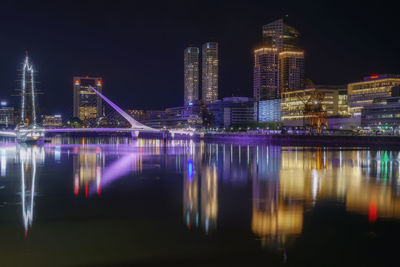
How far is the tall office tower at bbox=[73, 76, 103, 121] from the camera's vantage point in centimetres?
11481

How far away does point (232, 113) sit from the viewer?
426 ft

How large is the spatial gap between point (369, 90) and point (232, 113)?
156 feet

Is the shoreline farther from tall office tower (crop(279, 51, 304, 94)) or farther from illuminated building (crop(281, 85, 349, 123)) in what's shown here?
tall office tower (crop(279, 51, 304, 94))

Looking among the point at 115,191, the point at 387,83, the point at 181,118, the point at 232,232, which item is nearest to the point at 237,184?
the point at 115,191

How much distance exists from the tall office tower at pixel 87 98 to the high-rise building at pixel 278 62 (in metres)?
68.2

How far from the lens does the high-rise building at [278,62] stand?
168 m

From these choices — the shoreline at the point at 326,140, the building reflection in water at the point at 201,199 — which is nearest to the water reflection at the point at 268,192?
the building reflection in water at the point at 201,199

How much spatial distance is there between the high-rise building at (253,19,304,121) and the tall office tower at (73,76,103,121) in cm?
6822

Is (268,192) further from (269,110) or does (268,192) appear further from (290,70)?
(290,70)

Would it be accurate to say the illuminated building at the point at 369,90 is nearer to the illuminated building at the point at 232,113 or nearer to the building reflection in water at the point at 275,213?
the illuminated building at the point at 232,113

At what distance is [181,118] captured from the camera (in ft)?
449

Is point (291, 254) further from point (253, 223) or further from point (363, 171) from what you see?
point (363, 171)

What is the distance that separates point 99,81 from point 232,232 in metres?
108

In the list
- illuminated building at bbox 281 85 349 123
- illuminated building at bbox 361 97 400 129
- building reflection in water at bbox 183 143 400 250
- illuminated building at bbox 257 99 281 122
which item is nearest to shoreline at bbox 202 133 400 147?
illuminated building at bbox 361 97 400 129
